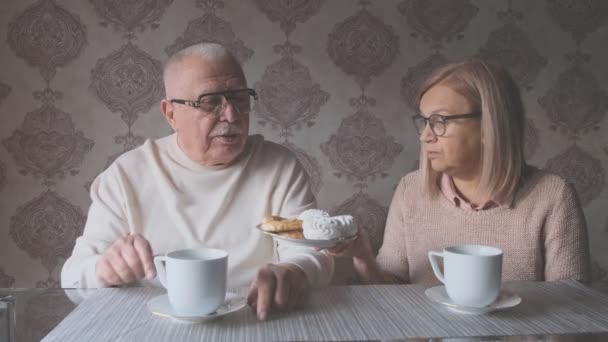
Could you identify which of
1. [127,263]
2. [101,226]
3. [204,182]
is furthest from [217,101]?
[127,263]

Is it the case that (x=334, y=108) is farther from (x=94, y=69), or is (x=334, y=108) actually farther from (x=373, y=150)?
(x=94, y=69)

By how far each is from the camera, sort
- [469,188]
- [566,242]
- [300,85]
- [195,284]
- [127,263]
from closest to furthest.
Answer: [195,284], [127,263], [566,242], [469,188], [300,85]

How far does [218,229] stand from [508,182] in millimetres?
805

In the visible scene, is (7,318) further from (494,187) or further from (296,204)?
(494,187)

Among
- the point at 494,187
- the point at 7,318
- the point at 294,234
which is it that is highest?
the point at 494,187

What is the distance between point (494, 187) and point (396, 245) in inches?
12.9

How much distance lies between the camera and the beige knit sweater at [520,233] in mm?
1429

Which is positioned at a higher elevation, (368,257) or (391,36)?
(391,36)

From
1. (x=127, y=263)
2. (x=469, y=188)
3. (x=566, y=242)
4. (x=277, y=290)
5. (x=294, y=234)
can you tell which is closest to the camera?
(x=277, y=290)

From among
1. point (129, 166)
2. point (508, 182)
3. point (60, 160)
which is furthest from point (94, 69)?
point (508, 182)

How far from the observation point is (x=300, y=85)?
2395 millimetres

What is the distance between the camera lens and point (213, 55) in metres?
1.49

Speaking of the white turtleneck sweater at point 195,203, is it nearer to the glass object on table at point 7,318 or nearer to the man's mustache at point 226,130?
the man's mustache at point 226,130

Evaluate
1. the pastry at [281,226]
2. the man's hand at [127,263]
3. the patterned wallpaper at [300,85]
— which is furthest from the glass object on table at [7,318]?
the patterned wallpaper at [300,85]
